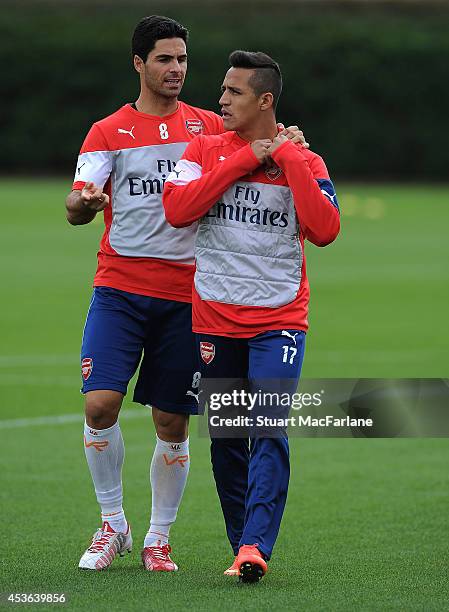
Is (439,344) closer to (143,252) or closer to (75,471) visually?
(75,471)

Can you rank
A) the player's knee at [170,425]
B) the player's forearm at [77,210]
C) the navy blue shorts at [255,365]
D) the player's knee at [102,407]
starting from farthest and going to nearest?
the player's knee at [170,425] < the player's knee at [102,407] < the player's forearm at [77,210] < the navy blue shorts at [255,365]

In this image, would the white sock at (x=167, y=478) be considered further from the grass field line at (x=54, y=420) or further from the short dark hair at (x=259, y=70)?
the grass field line at (x=54, y=420)

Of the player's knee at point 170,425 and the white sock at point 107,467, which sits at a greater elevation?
the player's knee at point 170,425

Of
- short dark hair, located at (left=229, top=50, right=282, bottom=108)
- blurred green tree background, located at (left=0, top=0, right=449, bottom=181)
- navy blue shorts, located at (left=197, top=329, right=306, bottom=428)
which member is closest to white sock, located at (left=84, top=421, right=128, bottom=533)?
navy blue shorts, located at (left=197, top=329, right=306, bottom=428)

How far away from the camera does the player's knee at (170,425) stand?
6.96m

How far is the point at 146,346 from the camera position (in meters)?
6.95

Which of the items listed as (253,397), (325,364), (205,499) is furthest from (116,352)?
(325,364)

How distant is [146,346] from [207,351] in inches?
23.6

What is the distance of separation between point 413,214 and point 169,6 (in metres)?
21.0

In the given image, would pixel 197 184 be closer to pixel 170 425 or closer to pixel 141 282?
pixel 141 282

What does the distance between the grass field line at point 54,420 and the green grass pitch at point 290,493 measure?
0.08m

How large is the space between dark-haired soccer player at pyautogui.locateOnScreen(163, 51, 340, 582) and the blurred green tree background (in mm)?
39133

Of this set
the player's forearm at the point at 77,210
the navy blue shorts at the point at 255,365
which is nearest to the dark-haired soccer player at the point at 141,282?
the player's forearm at the point at 77,210

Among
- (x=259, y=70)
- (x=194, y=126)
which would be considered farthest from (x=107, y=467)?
(x=259, y=70)
